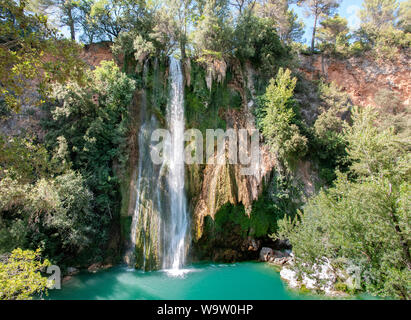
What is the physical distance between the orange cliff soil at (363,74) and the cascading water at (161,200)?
1406 cm

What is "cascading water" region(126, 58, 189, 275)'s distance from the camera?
13.8 metres

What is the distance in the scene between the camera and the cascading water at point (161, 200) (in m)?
13.8

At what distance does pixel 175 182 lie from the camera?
600 inches

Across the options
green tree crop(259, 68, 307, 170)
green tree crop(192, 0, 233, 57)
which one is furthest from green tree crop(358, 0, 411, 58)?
green tree crop(192, 0, 233, 57)

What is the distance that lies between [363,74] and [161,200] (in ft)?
69.8

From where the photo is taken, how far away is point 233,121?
57.1 ft

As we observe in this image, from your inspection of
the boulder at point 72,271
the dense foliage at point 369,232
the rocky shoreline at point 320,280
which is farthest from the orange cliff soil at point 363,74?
the boulder at point 72,271

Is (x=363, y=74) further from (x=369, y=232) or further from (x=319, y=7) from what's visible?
(x=369, y=232)

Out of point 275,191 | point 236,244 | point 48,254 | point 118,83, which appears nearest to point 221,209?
point 236,244

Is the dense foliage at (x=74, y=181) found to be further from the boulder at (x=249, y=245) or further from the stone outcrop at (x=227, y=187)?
the boulder at (x=249, y=245)

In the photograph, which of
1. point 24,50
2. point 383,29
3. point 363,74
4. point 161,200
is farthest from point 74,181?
point 383,29
